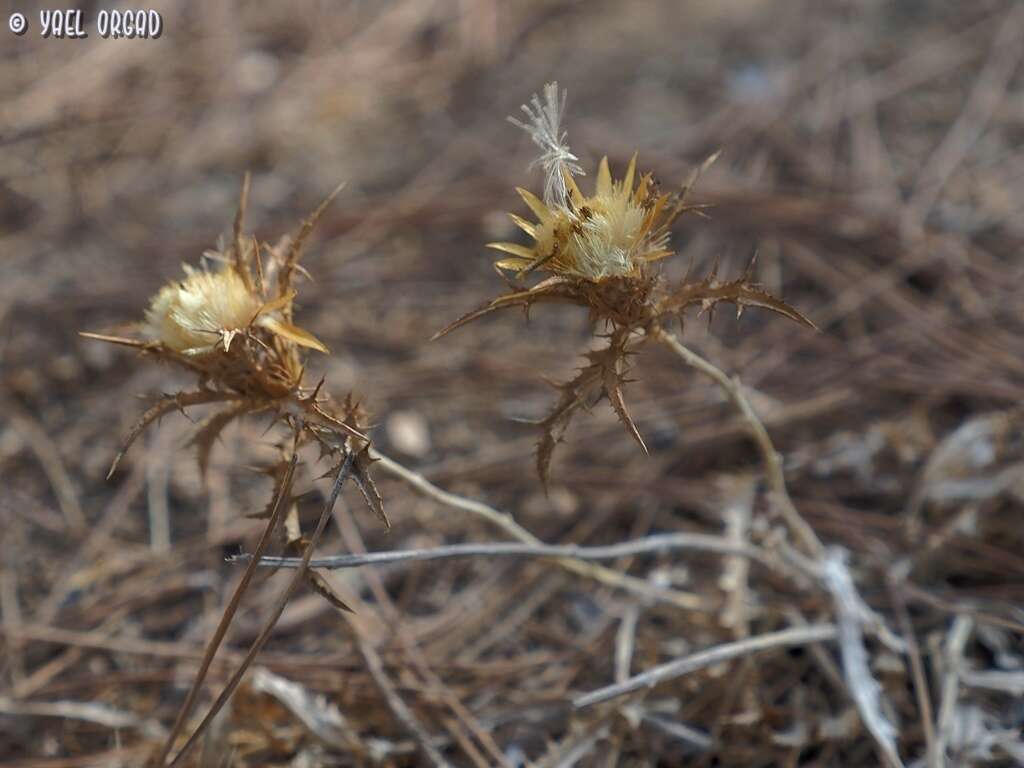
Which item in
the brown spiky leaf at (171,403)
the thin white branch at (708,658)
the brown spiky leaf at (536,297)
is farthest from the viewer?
the thin white branch at (708,658)

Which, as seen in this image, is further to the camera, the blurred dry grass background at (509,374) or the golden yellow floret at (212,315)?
the blurred dry grass background at (509,374)

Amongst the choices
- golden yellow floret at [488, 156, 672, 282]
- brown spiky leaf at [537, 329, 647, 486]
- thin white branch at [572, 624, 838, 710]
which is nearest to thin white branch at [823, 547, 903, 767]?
thin white branch at [572, 624, 838, 710]

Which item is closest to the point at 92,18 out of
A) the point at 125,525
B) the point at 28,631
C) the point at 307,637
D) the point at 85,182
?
the point at 85,182

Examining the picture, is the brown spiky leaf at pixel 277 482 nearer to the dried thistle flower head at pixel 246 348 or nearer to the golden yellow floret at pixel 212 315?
the dried thistle flower head at pixel 246 348

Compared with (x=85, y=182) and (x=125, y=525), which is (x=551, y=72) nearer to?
(x=85, y=182)

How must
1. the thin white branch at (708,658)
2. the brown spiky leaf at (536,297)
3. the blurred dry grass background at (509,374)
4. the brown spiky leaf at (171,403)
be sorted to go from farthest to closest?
the blurred dry grass background at (509,374)
the thin white branch at (708,658)
the brown spiky leaf at (171,403)
the brown spiky leaf at (536,297)

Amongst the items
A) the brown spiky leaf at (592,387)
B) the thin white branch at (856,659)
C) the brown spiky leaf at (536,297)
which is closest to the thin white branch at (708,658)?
the thin white branch at (856,659)
